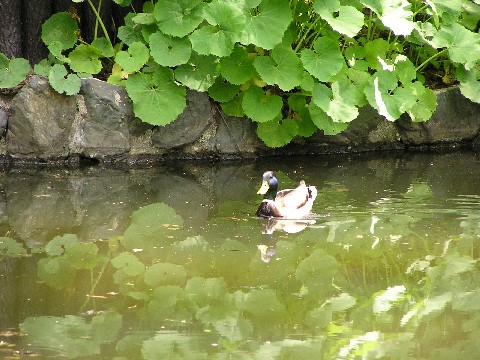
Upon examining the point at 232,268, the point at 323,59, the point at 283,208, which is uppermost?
the point at 323,59

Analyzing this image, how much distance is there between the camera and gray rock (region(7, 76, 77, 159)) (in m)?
8.11

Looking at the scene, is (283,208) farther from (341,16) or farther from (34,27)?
(34,27)

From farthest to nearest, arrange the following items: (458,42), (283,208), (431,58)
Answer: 1. (431,58)
2. (458,42)
3. (283,208)

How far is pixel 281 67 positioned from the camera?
802cm

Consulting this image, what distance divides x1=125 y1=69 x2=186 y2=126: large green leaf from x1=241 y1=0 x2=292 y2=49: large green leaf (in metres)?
0.86

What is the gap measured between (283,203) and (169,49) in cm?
240

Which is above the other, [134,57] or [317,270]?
[134,57]

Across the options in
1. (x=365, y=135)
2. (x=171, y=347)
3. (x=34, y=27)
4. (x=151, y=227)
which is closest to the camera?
(x=171, y=347)

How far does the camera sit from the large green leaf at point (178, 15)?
8023 mm

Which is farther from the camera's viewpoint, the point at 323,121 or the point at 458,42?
the point at 458,42

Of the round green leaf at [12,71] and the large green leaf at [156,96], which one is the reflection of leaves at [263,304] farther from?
the round green leaf at [12,71]

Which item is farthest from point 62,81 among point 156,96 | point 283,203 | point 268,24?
point 283,203

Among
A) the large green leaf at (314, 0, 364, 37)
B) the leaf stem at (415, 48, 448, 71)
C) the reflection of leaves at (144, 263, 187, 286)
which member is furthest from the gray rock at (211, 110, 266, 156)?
the reflection of leaves at (144, 263, 187, 286)

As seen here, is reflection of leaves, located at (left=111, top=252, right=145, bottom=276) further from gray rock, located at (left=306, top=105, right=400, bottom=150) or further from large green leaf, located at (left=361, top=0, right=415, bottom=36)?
gray rock, located at (left=306, top=105, right=400, bottom=150)
